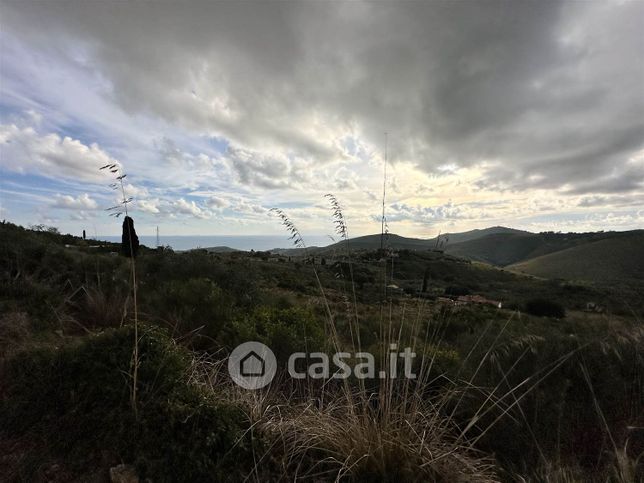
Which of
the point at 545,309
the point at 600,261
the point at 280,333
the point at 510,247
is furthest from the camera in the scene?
the point at 510,247

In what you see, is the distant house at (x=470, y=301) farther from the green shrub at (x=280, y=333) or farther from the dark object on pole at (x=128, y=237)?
the dark object on pole at (x=128, y=237)

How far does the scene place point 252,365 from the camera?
12.4 ft

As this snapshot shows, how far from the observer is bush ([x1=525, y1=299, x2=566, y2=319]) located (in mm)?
24052

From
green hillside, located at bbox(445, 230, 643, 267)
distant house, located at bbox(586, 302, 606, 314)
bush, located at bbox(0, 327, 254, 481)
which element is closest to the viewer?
bush, located at bbox(0, 327, 254, 481)

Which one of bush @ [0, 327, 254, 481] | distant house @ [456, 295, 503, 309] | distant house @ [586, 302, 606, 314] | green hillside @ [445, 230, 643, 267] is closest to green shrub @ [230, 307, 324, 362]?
bush @ [0, 327, 254, 481]

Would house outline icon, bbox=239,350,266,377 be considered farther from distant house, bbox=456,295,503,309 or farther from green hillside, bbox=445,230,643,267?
green hillside, bbox=445,230,643,267

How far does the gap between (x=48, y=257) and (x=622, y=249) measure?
3175 inches

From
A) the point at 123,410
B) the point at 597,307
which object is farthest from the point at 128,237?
the point at 597,307

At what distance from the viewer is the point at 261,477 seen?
2.24 metres

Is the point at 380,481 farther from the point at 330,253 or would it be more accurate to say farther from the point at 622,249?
the point at 622,249

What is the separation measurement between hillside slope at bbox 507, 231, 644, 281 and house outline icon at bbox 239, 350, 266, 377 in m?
60.1

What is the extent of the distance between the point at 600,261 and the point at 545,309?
4759 centimetres

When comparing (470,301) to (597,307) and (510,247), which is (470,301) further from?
(510,247)

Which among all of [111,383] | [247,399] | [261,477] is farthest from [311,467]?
[111,383]
